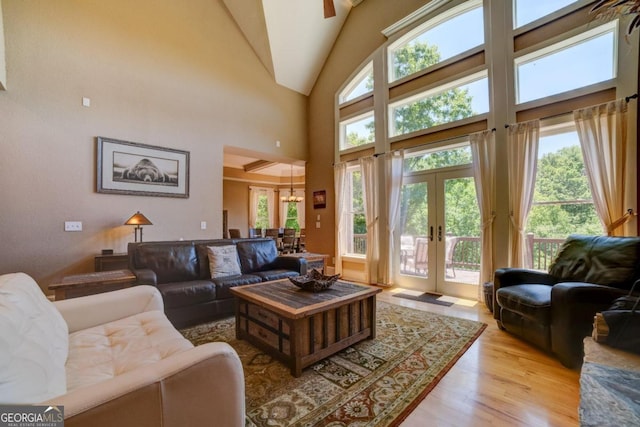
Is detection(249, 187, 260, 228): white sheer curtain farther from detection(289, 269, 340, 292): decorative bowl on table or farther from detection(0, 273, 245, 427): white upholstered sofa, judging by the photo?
detection(0, 273, 245, 427): white upholstered sofa

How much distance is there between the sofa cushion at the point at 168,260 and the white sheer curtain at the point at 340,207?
298cm

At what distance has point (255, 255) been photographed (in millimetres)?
3980

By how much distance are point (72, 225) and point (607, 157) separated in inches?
259

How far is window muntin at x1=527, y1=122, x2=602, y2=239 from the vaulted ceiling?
14.3ft

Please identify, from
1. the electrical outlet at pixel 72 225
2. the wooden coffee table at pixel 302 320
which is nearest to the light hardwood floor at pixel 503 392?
the wooden coffee table at pixel 302 320

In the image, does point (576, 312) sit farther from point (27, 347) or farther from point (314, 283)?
point (27, 347)

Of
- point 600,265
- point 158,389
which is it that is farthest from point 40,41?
point 600,265

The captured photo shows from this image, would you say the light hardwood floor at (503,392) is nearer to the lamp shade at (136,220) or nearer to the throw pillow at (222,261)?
the throw pillow at (222,261)

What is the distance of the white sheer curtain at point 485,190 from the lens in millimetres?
3771

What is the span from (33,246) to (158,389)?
392cm

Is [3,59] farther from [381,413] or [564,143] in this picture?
[564,143]

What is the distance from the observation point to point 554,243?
3.46m

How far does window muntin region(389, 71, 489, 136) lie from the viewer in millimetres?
4082

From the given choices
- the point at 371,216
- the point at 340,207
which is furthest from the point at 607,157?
the point at 340,207
